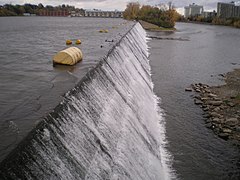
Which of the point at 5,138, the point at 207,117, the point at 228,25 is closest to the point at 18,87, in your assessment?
the point at 5,138

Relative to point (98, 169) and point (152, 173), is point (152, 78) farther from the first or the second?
point (98, 169)

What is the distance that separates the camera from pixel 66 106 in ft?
23.4

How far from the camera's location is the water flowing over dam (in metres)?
5.28

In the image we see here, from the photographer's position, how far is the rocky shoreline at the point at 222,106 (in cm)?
1171

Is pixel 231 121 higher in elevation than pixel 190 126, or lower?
higher

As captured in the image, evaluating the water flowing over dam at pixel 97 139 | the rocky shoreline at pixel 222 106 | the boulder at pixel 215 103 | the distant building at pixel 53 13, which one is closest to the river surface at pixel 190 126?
the rocky shoreline at pixel 222 106

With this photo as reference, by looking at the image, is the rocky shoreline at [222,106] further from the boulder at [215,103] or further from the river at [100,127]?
the river at [100,127]

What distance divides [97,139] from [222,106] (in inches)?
371

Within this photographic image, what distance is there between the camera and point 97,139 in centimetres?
721

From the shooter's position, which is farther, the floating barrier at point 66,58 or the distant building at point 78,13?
the distant building at point 78,13

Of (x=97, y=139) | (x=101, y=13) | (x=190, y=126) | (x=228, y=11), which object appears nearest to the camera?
(x=97, y=139)

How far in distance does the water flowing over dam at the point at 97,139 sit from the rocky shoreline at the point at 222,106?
2.61 m

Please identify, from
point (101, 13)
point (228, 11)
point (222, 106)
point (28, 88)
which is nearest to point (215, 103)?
point (222, 106)

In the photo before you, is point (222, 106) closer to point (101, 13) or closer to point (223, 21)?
point (223, 21)
